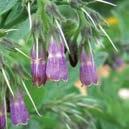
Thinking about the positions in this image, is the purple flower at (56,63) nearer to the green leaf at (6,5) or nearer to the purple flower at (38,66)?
the purple flower at (38,66)

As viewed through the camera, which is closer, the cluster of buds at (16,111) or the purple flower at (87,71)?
the cluster of buds at (16,111)

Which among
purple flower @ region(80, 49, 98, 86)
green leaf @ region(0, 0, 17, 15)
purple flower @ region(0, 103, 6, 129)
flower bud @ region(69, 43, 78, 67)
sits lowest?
purple flower @ region(0, 103, 6, 129)

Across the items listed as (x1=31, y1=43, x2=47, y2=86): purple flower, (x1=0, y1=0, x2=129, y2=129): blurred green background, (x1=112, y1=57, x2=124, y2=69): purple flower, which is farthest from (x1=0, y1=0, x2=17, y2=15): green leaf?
(x1=112, y1=57, x2=124, y2=69): purple flower

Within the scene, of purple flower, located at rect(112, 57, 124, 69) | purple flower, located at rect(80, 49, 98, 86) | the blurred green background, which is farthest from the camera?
purple flower, located at rect(112, 57, 124, 69)

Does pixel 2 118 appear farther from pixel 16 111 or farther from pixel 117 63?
pixel 117 63

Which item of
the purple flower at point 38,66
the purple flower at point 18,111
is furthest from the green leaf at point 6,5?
the purple flower at point 18,111

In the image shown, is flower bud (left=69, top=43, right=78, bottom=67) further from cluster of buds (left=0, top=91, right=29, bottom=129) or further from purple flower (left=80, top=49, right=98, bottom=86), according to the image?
cluster of buds (left=0, top=91, right=29, bottom=129)
